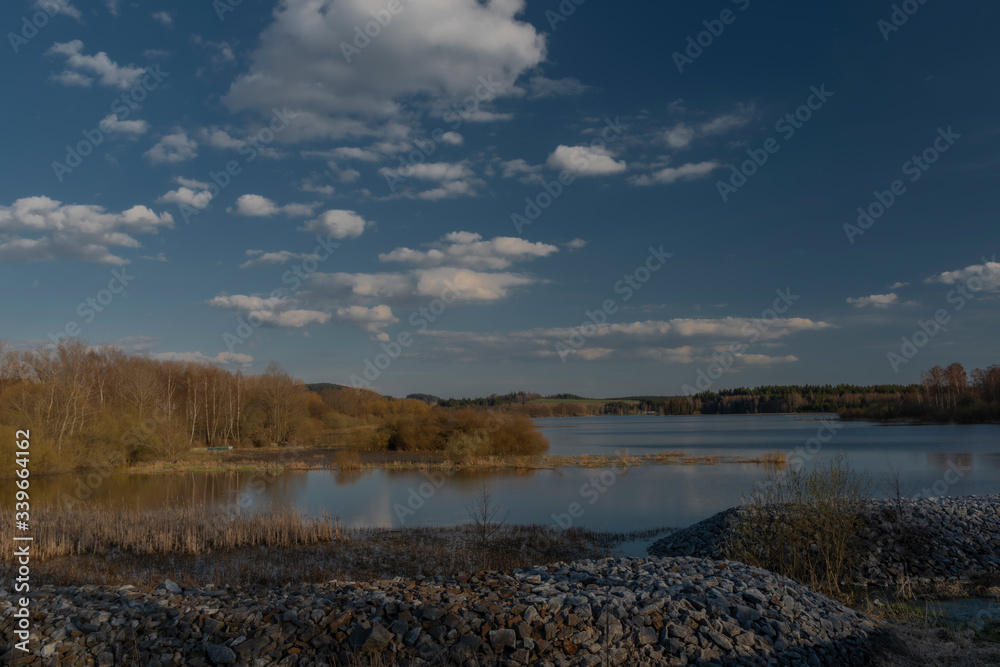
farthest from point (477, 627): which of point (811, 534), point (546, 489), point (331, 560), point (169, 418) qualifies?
point (169, 418)

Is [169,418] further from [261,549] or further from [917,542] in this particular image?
[917,542]

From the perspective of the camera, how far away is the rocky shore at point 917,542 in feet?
38.3

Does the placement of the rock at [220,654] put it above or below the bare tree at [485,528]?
above

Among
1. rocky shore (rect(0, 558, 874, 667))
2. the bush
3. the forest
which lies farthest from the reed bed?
the forest

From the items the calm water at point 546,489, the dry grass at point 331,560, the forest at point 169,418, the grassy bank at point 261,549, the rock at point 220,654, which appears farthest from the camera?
the forest at point 169,418

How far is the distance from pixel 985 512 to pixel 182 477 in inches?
1481

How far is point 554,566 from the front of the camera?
9.40 metres

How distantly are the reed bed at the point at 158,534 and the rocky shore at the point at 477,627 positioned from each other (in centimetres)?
776

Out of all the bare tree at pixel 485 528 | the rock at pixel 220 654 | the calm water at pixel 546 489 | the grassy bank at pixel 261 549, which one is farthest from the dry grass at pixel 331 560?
the rock at pixel 220 654

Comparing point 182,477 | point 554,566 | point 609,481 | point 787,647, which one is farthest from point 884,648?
point 182,477

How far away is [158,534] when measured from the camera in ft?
52.5

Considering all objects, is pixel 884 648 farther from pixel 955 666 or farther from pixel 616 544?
pixel 616 544

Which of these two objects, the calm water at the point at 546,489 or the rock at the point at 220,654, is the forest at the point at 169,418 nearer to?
the calm water at the point at 546,489

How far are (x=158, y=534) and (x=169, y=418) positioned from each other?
33679mm
